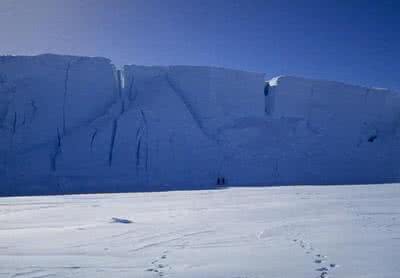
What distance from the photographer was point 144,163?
14.7 m

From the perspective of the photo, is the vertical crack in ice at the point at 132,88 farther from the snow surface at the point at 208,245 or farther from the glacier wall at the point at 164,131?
the snow surface at the point at 208,245

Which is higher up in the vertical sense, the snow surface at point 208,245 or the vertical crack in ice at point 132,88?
the vertical crack in ice at point 132,88

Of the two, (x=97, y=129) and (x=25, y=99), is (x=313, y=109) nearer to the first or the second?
(x=97, y=129)

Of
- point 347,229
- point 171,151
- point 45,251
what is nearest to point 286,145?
point 171,151

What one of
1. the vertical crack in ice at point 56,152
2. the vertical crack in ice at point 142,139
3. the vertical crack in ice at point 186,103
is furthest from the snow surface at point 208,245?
the vertical crack in ice at point 186,103

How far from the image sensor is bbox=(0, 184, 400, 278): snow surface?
9.59 feet

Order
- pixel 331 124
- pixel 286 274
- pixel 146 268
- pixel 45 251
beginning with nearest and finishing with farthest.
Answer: pixel 286 274, pixel 146 268, pixel 45 251, pixel 331 124

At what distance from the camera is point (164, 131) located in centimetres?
1521

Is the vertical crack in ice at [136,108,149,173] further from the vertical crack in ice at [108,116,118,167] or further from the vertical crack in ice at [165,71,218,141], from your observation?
the vertical crack in ice at [165,71,218,141]

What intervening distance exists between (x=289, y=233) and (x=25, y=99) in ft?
42.8

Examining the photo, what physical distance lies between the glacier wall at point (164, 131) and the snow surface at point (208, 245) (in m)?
8.59

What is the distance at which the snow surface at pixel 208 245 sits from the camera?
292 cm

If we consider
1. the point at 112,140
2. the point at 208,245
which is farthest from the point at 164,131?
the point at 208,245

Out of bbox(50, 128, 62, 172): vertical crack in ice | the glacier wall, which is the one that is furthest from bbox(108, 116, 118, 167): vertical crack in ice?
bbox(50, 128, 62, 172): vertical crack in ice
